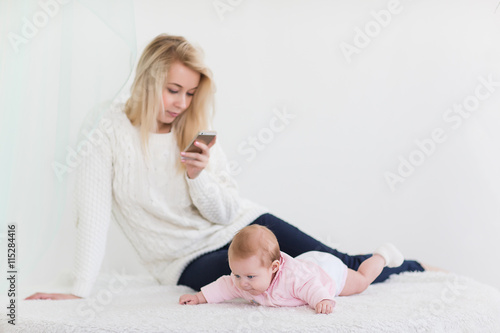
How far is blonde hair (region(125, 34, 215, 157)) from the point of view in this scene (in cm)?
167

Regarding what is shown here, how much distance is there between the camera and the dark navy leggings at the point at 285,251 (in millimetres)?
1619

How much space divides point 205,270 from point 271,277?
0.36 metres

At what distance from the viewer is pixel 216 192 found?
1724mm

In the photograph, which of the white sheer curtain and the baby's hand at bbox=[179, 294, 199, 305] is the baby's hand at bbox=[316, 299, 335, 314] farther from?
the white sheer curtain

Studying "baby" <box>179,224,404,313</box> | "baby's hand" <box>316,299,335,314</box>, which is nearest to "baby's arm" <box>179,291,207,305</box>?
"baby" <box>179,224,404,313</box>

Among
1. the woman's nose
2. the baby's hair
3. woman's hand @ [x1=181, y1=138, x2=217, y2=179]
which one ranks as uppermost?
the woman's nose

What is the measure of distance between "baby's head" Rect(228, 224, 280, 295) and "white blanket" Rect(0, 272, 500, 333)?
67 millimetres

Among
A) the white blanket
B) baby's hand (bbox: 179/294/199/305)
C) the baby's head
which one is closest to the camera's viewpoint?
the white blanket

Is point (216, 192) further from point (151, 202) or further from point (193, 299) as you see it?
point (193, 299)

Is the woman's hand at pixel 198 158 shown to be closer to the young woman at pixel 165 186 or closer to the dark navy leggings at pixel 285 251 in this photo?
the young woman at pixel 165 186

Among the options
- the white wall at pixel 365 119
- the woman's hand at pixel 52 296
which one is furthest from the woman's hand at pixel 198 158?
the white wall at pixel 365 119

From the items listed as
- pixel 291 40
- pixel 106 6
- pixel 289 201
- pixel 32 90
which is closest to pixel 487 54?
pixel 291 40

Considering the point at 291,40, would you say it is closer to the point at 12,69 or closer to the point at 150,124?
the point at 150,124

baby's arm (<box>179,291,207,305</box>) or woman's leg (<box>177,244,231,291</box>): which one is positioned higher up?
woman's leg (<box>177,244,231,291</box>)
